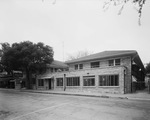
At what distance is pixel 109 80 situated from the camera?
19734mm

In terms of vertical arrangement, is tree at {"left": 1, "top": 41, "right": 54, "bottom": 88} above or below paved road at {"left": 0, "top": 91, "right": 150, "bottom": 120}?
above

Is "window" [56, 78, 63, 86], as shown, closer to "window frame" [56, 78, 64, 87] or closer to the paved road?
"window frame" [56, 78, 64, 87]

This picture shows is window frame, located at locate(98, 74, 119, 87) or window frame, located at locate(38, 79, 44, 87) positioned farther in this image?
window frame, located at locate(38, 79, 44, 87)

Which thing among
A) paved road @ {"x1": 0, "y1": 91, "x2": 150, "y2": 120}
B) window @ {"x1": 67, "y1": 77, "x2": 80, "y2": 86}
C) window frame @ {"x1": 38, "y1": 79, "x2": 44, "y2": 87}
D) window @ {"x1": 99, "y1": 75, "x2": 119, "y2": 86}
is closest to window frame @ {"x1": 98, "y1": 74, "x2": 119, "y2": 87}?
window @ {"x1": 99, "y1": 75, "x2": 119, "y2": 86}

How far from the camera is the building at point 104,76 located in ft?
62.7

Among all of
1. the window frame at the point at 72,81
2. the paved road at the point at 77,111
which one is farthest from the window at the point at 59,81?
the paved road at the point at 77,111

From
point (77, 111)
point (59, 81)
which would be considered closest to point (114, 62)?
point (59, 81)

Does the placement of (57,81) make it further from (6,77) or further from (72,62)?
(6,77)

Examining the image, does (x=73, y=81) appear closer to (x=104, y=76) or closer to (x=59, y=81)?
(x=59, y=81)

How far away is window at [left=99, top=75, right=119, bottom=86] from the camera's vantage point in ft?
62.8

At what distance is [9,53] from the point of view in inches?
1096

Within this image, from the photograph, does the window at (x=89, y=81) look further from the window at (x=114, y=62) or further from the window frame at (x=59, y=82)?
the window frame at (x=59, y=82)

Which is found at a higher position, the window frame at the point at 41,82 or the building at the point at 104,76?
the building at the point at 104,76

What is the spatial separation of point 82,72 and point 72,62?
181 inches
